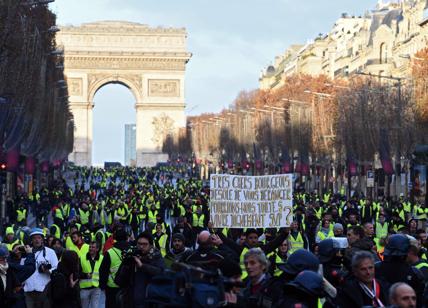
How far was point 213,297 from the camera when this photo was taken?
8070mm

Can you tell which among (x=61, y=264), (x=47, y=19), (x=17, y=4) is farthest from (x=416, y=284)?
(x=47, y=19)

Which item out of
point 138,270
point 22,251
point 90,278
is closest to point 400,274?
point 138,270

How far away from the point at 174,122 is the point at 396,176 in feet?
272

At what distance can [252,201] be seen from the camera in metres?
15.5

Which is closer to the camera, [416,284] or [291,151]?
[416,284]

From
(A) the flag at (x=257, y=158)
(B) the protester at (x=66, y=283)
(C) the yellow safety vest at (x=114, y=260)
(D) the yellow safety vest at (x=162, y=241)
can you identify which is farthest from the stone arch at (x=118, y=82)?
(B) the protester at (x=66, y=283)

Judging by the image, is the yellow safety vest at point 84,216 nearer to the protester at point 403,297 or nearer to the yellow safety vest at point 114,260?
the yellow safety vest at point 114,260

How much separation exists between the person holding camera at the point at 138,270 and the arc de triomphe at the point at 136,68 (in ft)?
421

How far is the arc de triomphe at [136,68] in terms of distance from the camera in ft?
464

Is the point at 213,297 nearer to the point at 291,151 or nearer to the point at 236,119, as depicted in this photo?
the point at 291,151

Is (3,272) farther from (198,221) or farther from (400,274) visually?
(198,221)

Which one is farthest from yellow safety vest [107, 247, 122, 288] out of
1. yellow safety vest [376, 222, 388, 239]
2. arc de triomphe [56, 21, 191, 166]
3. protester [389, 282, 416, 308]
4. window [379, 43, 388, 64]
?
arc de triomphe [56, 21, 191, 166]

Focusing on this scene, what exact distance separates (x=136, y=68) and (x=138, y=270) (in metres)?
131

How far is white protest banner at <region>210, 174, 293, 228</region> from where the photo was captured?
50.2 ft
